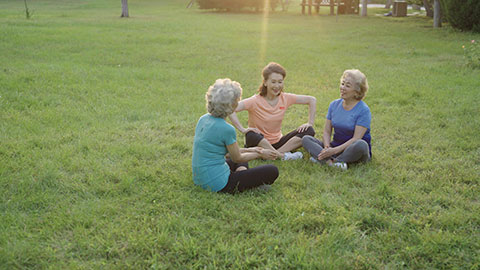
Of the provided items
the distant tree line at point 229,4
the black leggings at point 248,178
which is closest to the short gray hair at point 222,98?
the black leggings at point 248,178

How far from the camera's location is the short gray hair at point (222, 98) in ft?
11.3

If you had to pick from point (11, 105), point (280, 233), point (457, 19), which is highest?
point (457, 19)

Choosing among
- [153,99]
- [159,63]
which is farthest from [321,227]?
[159,63]

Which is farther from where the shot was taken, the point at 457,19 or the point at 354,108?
the point at 457,19

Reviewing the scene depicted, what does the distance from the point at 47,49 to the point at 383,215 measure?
9.68 m

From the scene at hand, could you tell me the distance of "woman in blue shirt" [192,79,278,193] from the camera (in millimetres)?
3492

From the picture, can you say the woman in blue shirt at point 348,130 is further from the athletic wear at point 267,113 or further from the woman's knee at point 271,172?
the woman's knee at point 271,172

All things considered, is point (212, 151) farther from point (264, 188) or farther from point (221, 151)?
point (264, 188)

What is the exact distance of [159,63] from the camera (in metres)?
9.84

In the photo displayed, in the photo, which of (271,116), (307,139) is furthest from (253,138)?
(307,139)

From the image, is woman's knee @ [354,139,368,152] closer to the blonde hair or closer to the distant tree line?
the blonde hair

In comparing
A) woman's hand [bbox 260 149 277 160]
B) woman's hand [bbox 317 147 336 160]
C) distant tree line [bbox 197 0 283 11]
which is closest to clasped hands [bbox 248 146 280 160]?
woman's hand [bbox 260 149 277 160]

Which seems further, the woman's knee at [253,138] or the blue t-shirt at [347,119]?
the woman's knee at [253,138]

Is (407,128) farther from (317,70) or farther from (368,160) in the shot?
(317,70)
